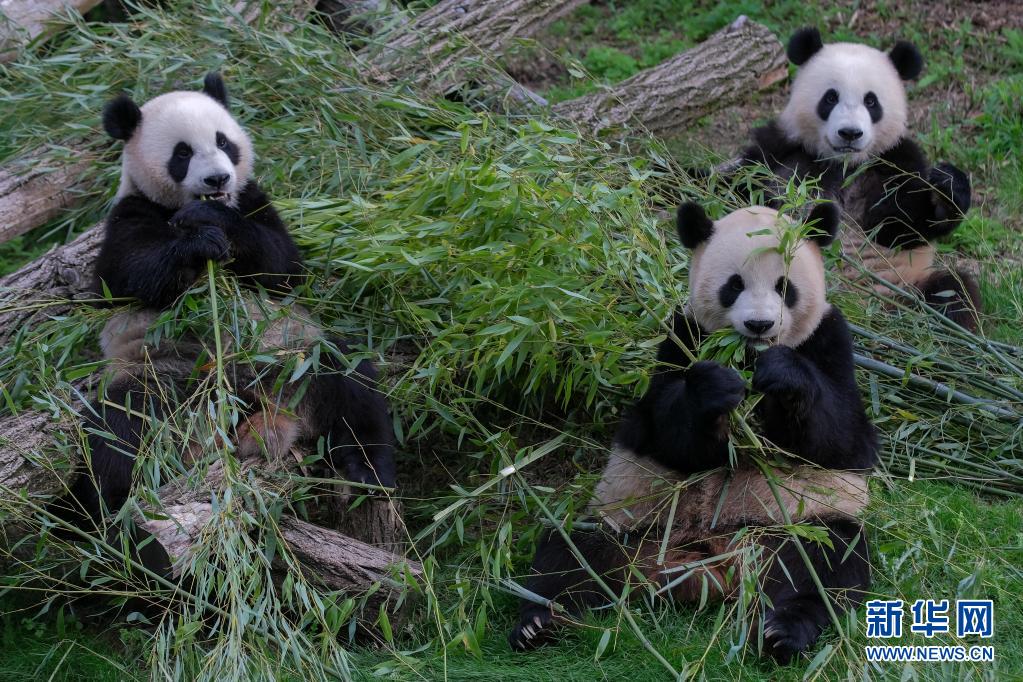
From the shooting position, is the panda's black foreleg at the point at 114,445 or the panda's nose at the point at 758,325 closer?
the panda's nose at the point at 758,325

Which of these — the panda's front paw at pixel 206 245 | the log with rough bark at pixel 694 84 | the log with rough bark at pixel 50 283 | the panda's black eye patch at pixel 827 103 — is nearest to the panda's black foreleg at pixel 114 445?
the panda's front paw at pixel 206 245

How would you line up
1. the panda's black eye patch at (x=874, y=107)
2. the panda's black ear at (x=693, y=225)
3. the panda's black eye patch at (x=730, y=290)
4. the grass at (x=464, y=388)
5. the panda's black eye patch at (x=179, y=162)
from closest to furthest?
the grass at (x=464, y=388), the panda's black eye patch at (x=730, y=290), the panda's black ear at (x=693, y=225), the panda's black eye patch at (x=179, y=162), the panda's black eye patch at (x=874, y=107)

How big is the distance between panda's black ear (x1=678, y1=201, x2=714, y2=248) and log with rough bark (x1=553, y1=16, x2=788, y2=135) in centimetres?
326

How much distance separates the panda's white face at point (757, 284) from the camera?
446 cm

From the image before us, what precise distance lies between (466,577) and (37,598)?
2344mm

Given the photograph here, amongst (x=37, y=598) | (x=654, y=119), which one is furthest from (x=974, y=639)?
(x=654, y=119)

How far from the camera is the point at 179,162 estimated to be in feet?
19.2

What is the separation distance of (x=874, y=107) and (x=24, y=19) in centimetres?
600

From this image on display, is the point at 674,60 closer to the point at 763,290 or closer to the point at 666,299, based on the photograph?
the point at 666,299

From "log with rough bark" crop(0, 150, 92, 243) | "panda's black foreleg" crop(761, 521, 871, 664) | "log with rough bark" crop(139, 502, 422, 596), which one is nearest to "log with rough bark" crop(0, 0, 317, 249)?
"log with rough bark" crop(0, 150, 92, 243)

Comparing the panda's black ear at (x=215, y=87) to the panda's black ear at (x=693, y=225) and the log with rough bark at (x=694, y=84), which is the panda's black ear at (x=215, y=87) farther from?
the panda's black ear at (x=693, y=225)

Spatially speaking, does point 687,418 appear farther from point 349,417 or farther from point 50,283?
point 50,283

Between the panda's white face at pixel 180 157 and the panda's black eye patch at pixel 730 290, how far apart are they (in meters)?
2.73

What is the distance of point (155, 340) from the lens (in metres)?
5.26
